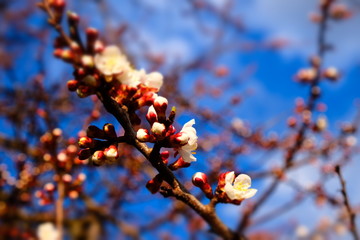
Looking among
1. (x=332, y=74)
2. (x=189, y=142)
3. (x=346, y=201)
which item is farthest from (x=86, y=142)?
(x=332, y=74)

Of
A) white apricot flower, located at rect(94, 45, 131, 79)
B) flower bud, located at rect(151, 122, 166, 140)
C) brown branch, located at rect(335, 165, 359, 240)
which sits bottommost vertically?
brown branch, located at rect(335, 165, 359, 240)

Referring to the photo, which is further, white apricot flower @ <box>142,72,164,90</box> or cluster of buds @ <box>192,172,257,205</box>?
white apricot flower @ <box>142,72,164,90</box>

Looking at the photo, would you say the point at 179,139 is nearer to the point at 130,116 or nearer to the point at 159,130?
the point at 159,130

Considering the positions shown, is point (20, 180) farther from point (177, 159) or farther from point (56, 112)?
point (177, 159)

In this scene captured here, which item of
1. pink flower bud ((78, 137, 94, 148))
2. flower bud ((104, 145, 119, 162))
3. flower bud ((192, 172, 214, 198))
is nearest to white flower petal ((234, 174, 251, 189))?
flower bud ((192, 172, 214, 198))

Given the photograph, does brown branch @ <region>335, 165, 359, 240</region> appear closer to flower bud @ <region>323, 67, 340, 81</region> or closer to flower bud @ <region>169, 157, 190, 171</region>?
flower bud @ <region>169, 157, 190, 171</region>

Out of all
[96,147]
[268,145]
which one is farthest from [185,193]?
[268,145]
